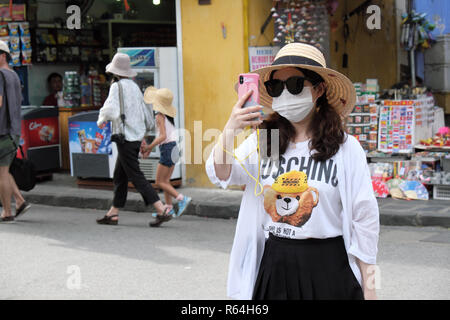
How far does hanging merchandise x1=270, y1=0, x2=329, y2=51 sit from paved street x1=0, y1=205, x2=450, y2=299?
2728mm

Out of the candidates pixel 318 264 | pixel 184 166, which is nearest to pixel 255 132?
pixel 318 264

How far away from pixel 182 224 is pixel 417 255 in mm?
3003

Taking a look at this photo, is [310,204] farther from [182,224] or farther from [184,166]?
[184,166]

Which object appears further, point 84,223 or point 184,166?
point 184,166

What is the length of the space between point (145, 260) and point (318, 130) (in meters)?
3.92

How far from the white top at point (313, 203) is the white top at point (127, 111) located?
17.5 feet

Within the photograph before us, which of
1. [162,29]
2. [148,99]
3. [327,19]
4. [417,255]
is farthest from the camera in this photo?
[162,29]

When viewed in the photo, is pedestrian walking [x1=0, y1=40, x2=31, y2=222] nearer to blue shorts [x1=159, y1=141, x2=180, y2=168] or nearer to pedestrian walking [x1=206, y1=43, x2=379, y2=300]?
blue shorts [x1=159, y1=141, x2=180, y2=168]

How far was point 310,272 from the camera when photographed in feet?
9.57

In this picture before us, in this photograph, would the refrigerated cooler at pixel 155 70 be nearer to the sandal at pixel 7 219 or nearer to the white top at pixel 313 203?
the sandal at pixel 7 219

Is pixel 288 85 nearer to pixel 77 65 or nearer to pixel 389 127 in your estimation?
pixel 389 127

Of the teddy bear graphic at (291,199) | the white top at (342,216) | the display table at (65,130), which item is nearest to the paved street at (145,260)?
the white top at (342,216)

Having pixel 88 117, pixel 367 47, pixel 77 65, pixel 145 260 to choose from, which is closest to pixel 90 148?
pixel 88 117
